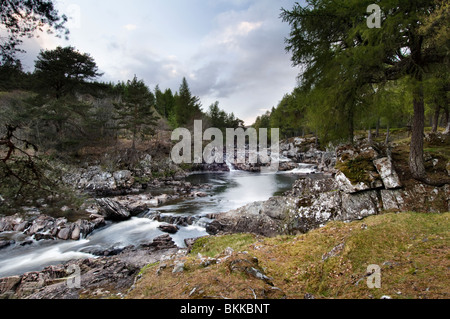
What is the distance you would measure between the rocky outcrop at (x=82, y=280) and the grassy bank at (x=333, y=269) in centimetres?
183

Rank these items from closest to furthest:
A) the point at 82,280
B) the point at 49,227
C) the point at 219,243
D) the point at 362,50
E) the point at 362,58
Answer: the point at 82,280
the point at 362,50
the point at 362,58
the point at 219,243
the point at 49,227

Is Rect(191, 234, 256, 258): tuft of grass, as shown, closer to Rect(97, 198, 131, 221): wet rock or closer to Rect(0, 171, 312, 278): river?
Rect(0, 171, 312, 278): river

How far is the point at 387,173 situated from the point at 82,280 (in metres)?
12.1

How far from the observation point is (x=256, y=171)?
1400 inches

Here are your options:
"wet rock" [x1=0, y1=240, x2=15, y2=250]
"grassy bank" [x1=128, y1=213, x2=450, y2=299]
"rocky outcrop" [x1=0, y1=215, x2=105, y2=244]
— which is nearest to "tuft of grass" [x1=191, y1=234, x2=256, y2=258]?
"grassy bank" [x1=128, y1=213, x2=450, y2=299]

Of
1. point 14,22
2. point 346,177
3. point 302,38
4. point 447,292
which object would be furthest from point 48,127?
point 447,292

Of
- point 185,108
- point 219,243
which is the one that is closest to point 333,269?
point 219,243

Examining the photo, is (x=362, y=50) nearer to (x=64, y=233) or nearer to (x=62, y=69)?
(x=64, y=233)

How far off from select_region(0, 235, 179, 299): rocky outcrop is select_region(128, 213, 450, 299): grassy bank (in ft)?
5.99

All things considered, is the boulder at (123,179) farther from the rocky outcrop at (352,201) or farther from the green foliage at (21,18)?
the green foliage at (21,18)

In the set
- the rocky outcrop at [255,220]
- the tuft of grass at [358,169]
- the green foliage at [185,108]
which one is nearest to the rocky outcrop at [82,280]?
the rocky outcrop at [255,220]

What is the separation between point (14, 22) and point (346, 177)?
11632mm

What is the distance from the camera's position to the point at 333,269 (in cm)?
429

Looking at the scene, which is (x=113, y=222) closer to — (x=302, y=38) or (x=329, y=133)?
(x=329, y=133)
